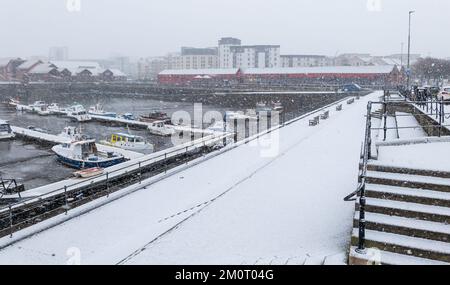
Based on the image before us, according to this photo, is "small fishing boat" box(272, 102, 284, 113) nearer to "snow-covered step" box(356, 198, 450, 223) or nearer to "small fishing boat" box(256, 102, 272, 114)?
"small fishing boat" box(256, 102, 272, 114)

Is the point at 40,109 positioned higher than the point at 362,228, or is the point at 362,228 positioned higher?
the point at 362,228

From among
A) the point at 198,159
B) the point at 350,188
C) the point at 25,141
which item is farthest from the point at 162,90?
the point at 350,188

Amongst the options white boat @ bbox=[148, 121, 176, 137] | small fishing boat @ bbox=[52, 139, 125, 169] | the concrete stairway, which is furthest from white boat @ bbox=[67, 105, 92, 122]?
the concrete stairway

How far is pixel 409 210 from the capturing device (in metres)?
6.59

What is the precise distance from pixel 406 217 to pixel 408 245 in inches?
26.1

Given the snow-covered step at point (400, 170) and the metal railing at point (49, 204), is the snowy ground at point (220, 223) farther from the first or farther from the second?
the snow-covered step at point (400, 170)

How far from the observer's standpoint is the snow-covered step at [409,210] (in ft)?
20.9

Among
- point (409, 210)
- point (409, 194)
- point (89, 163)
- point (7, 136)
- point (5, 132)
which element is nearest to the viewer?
point (409, 210)

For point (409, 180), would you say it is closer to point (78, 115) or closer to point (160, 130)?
point (160, 130)

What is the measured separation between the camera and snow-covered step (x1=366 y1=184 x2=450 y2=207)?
6594mm

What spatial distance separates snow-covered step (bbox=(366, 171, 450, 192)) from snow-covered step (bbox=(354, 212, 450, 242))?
670mm

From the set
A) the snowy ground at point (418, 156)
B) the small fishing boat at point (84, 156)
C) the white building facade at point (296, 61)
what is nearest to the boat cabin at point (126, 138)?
the small fishing boat at point (84, 156)

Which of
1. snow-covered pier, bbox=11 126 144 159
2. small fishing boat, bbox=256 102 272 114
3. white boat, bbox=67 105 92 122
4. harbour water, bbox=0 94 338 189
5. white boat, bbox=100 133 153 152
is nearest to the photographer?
harbour water, bbox=0 94 338 189

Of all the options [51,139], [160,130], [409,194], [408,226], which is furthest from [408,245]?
[160,130]
